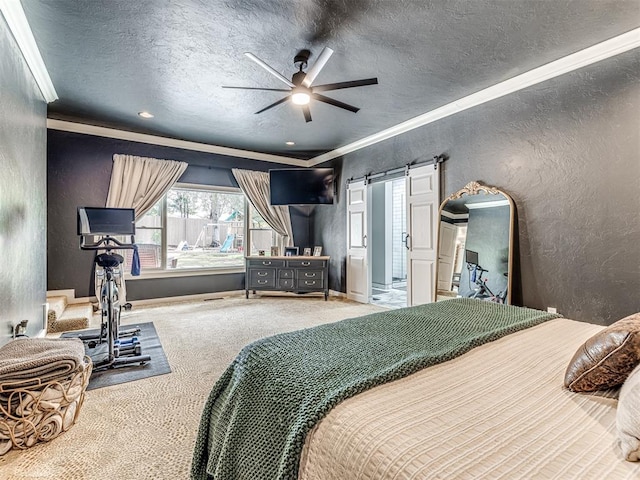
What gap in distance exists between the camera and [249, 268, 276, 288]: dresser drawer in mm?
5629

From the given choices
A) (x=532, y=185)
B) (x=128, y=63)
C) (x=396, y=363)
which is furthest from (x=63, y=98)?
(x=532, y=185)

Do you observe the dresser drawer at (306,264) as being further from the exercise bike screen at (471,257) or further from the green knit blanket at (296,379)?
the green knit blanket at (296,379)

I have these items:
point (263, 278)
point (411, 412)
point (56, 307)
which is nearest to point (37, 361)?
point (411, 412)

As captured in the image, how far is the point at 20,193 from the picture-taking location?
2.57 metres

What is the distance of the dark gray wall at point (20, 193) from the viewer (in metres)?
Result: 2.22

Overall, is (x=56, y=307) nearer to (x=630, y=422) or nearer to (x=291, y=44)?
(x=291, y=44)

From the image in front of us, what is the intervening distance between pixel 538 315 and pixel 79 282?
5469mm

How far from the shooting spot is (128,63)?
115 inches

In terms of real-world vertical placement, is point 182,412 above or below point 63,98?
below

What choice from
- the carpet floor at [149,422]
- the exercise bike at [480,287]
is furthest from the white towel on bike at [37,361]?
the exercise bike at [480,287]

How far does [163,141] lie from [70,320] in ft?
9.66

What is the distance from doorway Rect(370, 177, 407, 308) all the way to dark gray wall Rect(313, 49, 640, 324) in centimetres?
337

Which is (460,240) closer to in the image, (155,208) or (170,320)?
(170,320)

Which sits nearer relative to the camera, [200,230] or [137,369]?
[137,369]
